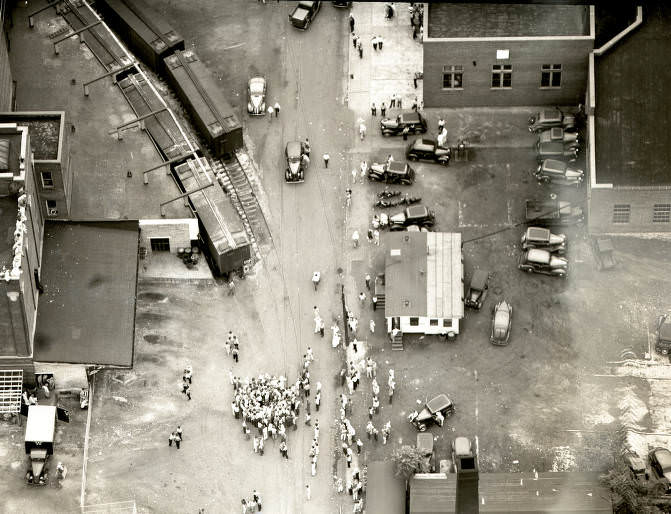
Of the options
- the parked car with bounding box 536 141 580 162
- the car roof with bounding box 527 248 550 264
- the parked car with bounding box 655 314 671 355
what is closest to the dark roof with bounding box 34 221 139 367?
the car roof with bounding box 527 248 550 264

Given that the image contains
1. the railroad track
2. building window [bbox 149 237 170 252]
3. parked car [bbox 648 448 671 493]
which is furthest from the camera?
the railroad track

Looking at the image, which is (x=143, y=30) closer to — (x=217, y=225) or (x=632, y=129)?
(x=217, y=225)

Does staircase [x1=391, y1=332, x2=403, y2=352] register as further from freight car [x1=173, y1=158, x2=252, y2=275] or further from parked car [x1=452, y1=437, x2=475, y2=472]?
freight car [x1=173, y1=158, x2=252, y2=275]

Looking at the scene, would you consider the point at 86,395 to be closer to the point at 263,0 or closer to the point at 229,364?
the point at 229,364

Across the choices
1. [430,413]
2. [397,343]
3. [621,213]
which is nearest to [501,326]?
[397,343]

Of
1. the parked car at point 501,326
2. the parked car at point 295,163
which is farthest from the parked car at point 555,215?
the parked car at point 295,163
